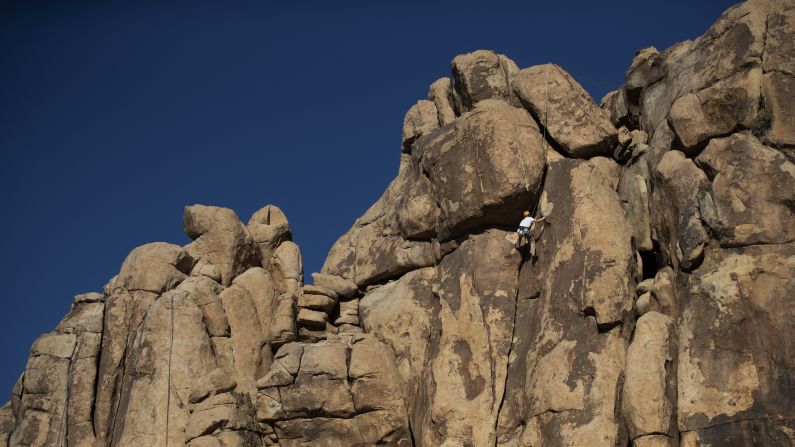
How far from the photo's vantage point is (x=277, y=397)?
50.6 metres

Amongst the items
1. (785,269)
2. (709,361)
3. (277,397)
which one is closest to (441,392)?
(277,397)

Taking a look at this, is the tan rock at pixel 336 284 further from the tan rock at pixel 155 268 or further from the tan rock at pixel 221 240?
the tan rock at pixel 155 268

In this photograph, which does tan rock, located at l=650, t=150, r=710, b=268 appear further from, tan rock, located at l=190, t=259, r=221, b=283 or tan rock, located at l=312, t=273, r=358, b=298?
tan rock, located at l=190, t=259, r=221, b=283

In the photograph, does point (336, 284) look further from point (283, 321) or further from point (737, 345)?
point (737, 345)

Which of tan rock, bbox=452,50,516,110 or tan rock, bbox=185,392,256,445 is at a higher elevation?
tan rock, bbox=452,50,516,110

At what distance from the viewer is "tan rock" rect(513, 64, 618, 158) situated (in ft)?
177

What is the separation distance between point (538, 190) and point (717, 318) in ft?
37.7

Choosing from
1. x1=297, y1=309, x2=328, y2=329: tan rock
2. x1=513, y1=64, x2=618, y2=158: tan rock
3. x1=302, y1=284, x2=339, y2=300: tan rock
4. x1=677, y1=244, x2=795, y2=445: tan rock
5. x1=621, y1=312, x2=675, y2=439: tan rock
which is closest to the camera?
x1=677, y1=244, x2=795, y2=445: tan rock

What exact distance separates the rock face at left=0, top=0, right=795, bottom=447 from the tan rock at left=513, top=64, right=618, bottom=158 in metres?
0.11

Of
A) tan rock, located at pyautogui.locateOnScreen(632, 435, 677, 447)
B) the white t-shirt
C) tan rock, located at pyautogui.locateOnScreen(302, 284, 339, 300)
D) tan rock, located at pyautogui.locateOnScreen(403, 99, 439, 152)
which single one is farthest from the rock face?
tan rock, located at pyautogui.locateOnScreen(403, 99, 439, 152)

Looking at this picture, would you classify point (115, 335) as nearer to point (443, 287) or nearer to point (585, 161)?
point (443, 287)

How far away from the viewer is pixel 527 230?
1970 inches

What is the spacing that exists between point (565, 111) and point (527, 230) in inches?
310

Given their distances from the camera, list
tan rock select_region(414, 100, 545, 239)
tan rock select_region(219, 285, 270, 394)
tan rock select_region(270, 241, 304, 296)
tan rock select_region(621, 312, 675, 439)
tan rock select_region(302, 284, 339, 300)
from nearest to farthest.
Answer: tan rock select_region(621, 312, 675, 439), tan rock select_region(414, 100, 545, 239), tan rock select_region(219, 285, 270, 394), tan rock select_region(302, 284, 339, 300), tan rock select_region(270, 241, 304, 296)
